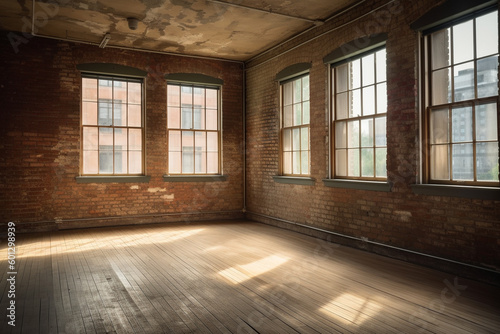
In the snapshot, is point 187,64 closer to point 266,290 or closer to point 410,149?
point 410,149

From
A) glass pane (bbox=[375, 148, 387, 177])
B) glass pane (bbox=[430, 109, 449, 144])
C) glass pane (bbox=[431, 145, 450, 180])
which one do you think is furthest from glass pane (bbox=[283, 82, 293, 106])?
glass pane (bbox=[431, 145, 450, 180])

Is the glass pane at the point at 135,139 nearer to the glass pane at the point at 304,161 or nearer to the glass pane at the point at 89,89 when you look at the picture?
the glass pane at the point at 89,89

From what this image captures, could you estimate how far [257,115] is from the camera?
319 inches

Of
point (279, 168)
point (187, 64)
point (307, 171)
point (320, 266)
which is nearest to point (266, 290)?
point (320, 266)

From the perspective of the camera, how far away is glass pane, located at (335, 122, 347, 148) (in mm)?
5750

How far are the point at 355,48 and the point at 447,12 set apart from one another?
143cm

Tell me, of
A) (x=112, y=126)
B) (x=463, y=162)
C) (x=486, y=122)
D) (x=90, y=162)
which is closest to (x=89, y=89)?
(x=112, y=126)

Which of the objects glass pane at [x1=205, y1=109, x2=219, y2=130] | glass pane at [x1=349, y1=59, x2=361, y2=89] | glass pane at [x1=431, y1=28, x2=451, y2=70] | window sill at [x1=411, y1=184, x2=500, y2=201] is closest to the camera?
window sill at [x1=411, y1=184, x2=500, y2=201]

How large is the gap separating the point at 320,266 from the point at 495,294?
5.73 ft

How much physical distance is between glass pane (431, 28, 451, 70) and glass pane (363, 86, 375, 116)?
96cm

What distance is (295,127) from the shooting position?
6918 millimetres

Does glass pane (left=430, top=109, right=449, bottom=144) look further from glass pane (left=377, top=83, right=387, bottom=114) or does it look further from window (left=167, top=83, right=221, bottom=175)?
window (left=167, top=83, right=221, bottom=175)

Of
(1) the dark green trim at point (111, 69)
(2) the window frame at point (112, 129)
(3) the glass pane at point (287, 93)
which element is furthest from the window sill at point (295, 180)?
(1) the dark green trim at point (111, 69)

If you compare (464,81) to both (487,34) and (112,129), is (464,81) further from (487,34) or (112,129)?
(112,129)
